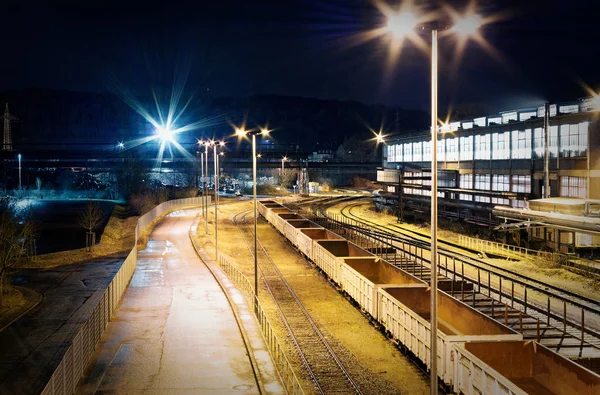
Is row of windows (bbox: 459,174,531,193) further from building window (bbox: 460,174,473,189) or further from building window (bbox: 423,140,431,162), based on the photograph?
building window (bbox: 423,140,431,162)

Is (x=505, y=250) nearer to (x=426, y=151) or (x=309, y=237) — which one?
(x=309, y=237)

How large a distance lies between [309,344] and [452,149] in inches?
1789

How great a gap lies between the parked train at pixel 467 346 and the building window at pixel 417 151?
46293mm

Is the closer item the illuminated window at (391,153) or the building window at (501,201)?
the building window at (501,201)

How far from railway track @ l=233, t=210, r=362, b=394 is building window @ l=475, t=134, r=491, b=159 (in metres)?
29.6

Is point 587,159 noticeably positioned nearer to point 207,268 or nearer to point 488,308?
point 488,308

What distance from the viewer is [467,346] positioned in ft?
44.3

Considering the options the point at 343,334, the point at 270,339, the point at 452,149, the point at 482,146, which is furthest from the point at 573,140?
the point at 270,339

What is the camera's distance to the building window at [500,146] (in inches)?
1945

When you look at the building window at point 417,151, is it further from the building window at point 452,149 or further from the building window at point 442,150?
the building window at point 452,149

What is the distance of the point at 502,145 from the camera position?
50.0 meters

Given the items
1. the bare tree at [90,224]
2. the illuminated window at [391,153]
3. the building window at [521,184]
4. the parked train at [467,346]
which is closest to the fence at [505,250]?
the building window at [521,184]

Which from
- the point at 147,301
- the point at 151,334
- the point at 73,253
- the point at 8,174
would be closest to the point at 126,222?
the point at 73,253

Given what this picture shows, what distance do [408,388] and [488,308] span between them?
8091 millimetres
